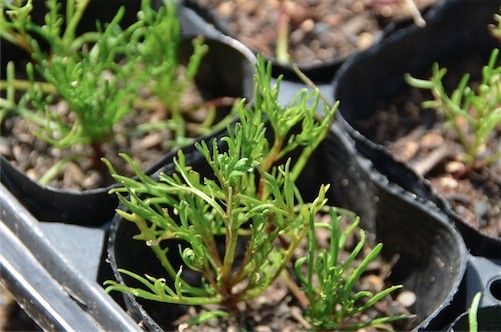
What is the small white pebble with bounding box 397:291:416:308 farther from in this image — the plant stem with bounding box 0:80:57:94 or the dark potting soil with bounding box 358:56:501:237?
the plant stem with bounding box 0:80:57:94

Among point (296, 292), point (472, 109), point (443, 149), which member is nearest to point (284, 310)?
point (296, 292)

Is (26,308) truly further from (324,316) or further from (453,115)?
(453,115)

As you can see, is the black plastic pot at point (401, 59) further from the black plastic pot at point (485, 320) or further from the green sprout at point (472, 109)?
the black plastic pot at point (485, 320)

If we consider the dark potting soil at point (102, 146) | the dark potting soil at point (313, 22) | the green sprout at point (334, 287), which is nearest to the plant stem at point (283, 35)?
the dark potting soil at point (313, 22)

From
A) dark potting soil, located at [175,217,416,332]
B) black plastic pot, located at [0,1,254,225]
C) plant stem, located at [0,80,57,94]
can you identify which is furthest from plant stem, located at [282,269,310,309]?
plant stem, located at [0,80,57,94]

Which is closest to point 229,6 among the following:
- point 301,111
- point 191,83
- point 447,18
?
point 191,83

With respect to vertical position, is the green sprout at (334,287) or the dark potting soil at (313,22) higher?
the dark potting soil at (313,22)
